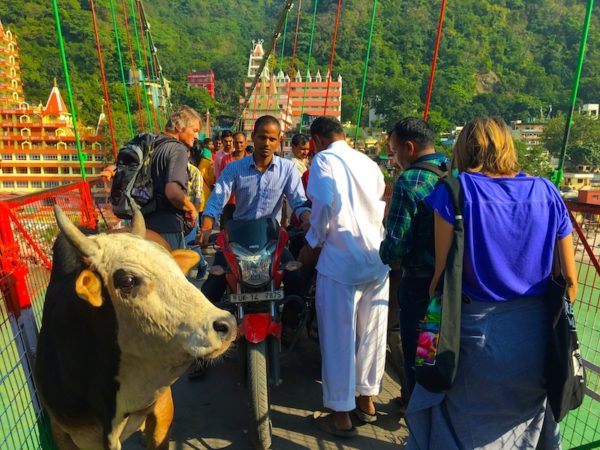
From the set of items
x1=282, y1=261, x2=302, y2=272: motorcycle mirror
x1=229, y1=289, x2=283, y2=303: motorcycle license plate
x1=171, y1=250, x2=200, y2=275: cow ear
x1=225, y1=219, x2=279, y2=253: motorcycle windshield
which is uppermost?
x1=171, y1=250, x2=200, y2=275: cow ear

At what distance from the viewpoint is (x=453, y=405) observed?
171 cm

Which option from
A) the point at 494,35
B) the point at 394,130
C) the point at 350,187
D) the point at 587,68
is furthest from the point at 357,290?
the point at 494,35

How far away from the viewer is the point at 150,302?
1612mm

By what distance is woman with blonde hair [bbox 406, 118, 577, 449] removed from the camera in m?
1.57

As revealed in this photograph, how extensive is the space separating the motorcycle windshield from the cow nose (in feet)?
3.91

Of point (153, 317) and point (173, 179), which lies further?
point (173, 179)

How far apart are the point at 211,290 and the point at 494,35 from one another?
11911cm

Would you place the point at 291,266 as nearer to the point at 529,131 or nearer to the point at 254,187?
the point at 254,187

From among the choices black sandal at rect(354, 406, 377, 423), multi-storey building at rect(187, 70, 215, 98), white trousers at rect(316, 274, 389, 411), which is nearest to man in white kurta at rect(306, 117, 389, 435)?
white trousers at rect(316, 274, 389, 411)

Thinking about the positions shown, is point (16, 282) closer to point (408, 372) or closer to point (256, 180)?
point (256, 180)

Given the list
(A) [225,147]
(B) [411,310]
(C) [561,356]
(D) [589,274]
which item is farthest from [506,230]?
(A) [225,147]

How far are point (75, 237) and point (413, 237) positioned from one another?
1.31 m

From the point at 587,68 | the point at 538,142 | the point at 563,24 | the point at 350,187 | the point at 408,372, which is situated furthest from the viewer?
the point at 563,24

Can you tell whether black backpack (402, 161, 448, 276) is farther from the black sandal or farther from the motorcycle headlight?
the black sandal
